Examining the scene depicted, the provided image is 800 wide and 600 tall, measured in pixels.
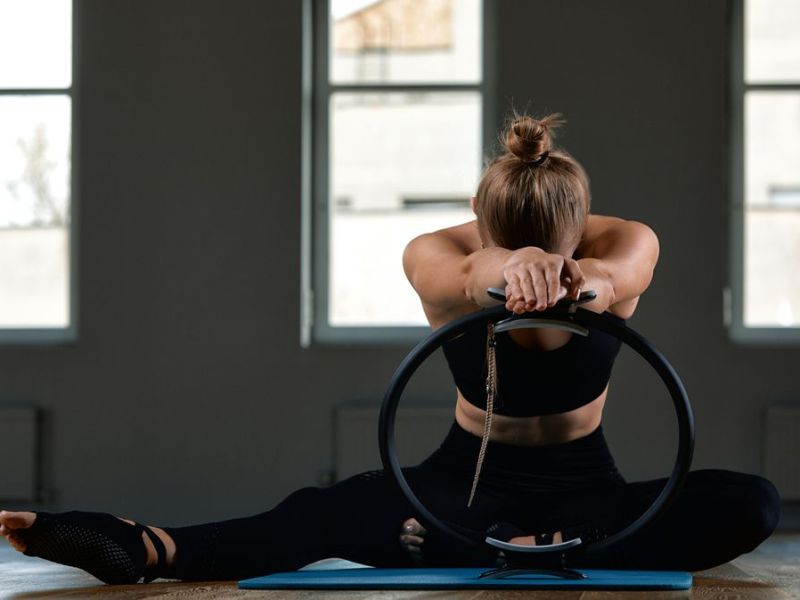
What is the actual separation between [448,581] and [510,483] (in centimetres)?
21

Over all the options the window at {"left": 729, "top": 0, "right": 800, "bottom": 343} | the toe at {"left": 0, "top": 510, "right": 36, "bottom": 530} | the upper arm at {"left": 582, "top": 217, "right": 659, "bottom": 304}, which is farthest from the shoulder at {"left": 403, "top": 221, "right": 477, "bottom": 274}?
the window at {"left": 729, "top": 0, "right": 800, "bottom": 343}

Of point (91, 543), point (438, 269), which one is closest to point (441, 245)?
point (438, 269)

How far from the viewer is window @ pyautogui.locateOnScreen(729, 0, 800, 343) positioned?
11.3 ft

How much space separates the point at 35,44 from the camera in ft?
11.6

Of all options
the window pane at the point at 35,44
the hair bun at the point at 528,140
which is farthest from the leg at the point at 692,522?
the window pane at the point at 35,44

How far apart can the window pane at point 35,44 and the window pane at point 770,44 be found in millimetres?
2325

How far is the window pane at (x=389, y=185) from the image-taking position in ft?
11.4

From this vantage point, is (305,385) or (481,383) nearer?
(481,383)

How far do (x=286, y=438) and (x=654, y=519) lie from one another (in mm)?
1951

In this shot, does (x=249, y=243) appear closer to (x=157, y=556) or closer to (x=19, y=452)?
(x=19, y=452)

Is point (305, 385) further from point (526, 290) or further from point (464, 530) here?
point (526, 290)

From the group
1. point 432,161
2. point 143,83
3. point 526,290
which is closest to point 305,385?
point 432,161

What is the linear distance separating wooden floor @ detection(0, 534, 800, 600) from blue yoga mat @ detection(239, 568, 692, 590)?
19 mm

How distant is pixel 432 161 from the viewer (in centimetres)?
348
